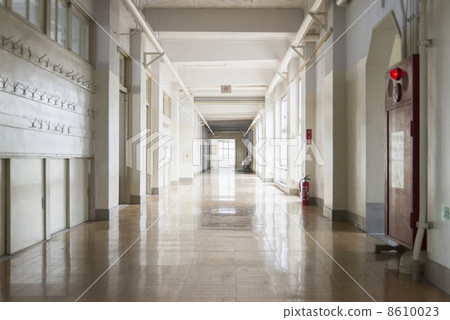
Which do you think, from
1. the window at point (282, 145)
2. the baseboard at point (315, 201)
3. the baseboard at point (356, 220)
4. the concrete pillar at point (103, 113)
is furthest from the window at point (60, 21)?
the window at point (282, 145)

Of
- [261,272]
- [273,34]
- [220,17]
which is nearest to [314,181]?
[273,34]

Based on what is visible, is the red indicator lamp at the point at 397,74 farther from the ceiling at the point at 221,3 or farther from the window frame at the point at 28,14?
the ceiling at the point at 221,3

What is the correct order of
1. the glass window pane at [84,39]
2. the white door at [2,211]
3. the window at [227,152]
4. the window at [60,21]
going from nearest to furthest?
the white door at [2,211] → the window at [60,21] → the glass window pane at [84,39] → the window at [227,152]

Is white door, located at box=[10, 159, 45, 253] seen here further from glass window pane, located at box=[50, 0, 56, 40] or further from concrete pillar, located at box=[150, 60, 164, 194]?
concrete pillar, located at box=[150, 60, 164, 194]

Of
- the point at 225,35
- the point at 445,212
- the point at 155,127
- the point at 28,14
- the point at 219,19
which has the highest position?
the point at 219,19

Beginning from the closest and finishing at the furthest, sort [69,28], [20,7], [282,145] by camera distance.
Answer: [20,7] → [69,28] → [282,145]

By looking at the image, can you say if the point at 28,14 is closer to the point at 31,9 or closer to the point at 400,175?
the point at 31,9

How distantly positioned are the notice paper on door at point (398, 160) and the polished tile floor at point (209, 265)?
3.36 feet

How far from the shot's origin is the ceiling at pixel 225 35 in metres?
11.0

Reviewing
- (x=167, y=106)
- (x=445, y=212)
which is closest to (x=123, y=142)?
(x=167, y=106)

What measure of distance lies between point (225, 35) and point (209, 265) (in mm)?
8003

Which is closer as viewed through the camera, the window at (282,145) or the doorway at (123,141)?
the doorway at (123,141)

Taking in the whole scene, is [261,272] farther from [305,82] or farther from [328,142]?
[305,82]

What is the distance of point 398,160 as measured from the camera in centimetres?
514
